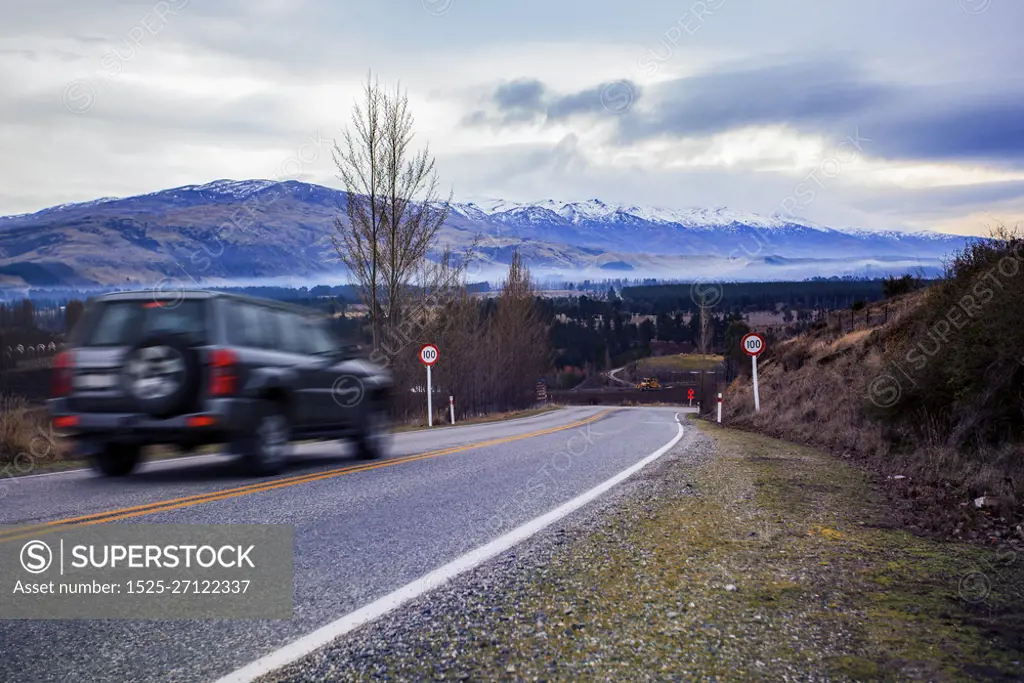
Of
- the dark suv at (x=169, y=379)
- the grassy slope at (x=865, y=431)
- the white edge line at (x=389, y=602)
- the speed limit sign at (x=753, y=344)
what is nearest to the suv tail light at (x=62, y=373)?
the dark suv at (x=169, y=379)

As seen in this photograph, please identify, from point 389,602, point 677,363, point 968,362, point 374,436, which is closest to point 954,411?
point 968,362

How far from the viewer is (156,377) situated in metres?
8.27

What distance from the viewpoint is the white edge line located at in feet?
11.2

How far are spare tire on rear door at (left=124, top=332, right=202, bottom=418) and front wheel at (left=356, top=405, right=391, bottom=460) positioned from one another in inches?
135

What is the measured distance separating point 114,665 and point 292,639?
737 millimetres

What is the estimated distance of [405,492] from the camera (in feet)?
26.5

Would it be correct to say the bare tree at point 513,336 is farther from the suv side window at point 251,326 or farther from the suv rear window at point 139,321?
the suv rear window at point 139,321

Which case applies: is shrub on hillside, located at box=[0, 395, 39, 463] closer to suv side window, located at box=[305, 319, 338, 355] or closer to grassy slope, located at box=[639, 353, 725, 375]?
suv side window, located at box=[305, 319, 338, 355]

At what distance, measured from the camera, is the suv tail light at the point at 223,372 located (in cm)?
841

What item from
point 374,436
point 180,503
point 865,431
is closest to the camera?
point 180,503

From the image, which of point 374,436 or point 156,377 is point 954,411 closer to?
point 374,436

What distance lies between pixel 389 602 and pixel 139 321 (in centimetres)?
535

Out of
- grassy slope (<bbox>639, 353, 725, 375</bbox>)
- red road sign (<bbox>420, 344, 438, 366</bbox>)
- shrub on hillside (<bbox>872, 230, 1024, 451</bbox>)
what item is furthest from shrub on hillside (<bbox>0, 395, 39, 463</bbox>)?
grassy slope (<bbox>639, 353, 725, 375</bbox>)

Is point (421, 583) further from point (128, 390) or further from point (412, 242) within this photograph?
point (412, 242)
